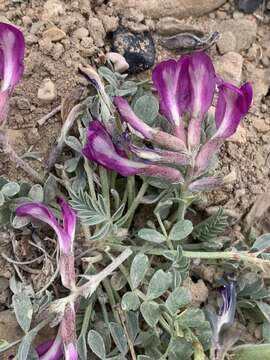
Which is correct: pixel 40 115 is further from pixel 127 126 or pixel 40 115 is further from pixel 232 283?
pixel 232 283

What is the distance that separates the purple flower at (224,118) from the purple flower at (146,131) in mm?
69

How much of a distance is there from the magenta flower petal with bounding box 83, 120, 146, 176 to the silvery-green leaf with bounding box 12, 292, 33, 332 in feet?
1.41

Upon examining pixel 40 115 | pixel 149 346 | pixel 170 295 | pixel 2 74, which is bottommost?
pixel 149 346

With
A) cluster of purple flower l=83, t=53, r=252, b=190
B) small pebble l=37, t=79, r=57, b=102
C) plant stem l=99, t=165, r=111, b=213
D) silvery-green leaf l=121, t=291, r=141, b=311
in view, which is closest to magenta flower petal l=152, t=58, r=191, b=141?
cluster of purple flower l=83, t=53, r=252, b=190

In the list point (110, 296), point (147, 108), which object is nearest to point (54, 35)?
point (147, 108)

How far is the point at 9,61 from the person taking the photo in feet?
6.99

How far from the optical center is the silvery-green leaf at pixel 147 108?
7.26ft

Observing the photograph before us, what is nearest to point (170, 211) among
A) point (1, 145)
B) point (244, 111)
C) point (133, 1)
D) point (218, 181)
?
point (218, 181)

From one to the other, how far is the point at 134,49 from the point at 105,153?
0.47 m

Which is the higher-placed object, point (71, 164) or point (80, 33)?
point (80, 33)

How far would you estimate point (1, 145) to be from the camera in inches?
83.2

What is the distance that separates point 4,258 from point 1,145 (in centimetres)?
35

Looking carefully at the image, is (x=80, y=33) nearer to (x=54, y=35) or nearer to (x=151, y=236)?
(x=54, y=35)

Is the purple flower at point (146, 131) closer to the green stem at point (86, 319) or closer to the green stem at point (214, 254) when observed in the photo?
the green stem at point (214, 254)
